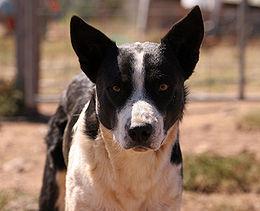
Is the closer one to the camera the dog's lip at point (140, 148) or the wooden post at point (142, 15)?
the dog's lip at point (140, 148)

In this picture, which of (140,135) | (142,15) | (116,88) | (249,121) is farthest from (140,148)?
(142,15)

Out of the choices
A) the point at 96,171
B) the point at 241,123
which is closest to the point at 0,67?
the point at 241,123

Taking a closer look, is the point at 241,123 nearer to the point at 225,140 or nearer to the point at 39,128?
the point at 225,140

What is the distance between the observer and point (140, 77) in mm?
4184

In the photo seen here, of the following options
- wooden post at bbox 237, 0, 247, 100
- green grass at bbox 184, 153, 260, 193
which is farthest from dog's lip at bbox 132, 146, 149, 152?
wooden post at bbox 237, 0, 247, 100

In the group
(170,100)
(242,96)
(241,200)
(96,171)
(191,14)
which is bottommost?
(242,96)

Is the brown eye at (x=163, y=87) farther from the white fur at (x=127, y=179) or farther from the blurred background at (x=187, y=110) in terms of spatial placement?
the blurred background at (x=187, y=110)

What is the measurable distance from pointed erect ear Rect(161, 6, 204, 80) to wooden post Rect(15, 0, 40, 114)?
6.29m

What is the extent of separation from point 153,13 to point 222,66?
6874 millimetres

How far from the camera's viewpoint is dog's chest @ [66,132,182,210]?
14.7ft

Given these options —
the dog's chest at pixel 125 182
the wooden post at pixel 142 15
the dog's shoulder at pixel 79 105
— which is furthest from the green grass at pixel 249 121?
the wooden post at pixel 142 15

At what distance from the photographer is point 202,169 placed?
23.9 feet

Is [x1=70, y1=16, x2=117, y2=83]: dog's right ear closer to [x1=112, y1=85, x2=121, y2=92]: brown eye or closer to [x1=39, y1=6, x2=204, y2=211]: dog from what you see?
[x1=39, y1=6, x2=204, y2=211]: dog

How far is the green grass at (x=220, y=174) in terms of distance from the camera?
7.16 metres
